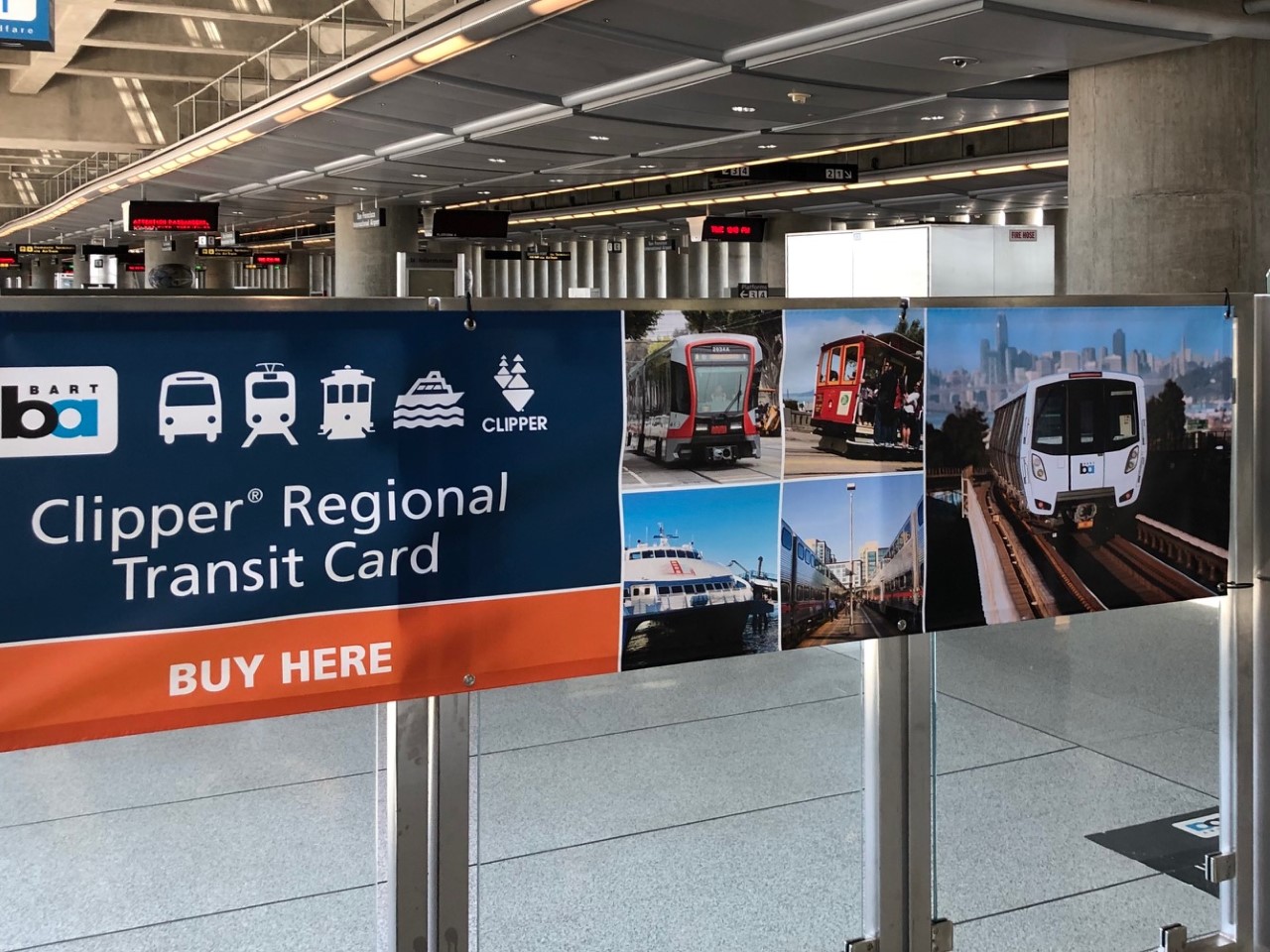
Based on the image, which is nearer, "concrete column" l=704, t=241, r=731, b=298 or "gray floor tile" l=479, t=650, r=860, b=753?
"gray floor tile" l=479, t=650, r=860, b=753

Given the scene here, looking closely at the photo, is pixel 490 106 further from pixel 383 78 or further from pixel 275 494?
pixel 275 494

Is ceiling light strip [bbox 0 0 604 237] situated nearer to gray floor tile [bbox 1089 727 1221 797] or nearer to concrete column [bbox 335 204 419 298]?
gray floor tile [bbox 1089 727 1221 797]

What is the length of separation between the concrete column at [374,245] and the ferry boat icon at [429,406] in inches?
1304

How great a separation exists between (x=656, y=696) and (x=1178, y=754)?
2104mm

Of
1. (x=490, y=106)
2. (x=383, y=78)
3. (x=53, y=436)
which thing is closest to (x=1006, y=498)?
(x=53, y=436)

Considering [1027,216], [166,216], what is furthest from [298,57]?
[1027,216]

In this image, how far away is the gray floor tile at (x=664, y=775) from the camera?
404cm

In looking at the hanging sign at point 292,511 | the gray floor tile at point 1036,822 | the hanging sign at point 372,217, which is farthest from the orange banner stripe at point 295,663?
the hanging sign at point 372,217

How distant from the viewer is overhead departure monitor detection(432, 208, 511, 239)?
3331cm

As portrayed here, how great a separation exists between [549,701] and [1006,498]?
1.66 metres

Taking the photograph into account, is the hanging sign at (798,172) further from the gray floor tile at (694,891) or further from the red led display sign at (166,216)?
the gray floor tile at (694,891)

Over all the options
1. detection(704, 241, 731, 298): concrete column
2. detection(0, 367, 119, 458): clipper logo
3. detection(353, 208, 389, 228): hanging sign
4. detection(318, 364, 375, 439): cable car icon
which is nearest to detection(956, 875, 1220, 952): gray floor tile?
detection(318, 364, 375, 439): cable car icon

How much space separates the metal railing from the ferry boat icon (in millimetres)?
14179

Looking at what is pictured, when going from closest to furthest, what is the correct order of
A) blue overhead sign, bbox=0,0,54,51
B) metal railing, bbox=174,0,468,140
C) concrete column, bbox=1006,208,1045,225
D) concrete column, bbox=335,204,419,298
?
blue overhead sign, bbox=0,0,54,51 < metal railing, bbox=174,0,468,140 < concrete column, bbox=335,204,419,298 < concrete column, bbox=1006,208,1045,225
